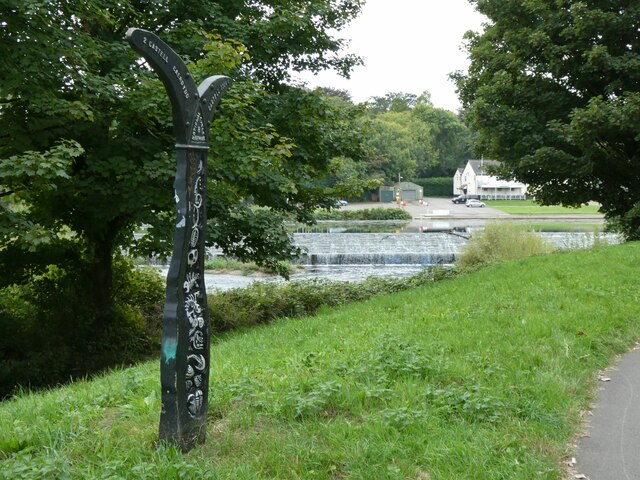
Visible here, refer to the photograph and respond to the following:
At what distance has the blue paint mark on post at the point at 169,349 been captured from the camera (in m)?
4.01

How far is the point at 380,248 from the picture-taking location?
3139 centimetres

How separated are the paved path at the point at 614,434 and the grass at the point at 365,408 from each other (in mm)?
143

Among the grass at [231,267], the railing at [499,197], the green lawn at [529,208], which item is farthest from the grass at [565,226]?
the railing at [499,197]

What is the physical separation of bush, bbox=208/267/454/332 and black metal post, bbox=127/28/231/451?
9000 mm

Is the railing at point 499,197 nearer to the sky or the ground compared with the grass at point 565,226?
nearer to the sky

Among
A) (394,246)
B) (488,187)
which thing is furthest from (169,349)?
(488,187)

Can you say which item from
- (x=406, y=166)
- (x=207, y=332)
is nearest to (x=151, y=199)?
(x=207, y=332)

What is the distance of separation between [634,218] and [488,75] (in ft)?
22.4

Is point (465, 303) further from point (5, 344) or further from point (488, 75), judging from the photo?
point (488, 75)

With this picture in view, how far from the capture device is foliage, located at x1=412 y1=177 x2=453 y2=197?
9156 cm

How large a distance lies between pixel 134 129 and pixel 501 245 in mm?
15430

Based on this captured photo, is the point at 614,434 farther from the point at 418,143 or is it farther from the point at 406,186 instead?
the point at 418,143

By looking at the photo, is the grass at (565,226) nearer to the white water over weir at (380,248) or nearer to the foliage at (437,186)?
the white water over weir at (380,248)

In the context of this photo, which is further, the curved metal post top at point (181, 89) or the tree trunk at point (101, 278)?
the tree trunk at point (101, 278)
